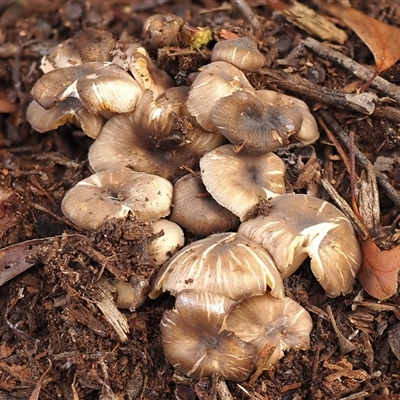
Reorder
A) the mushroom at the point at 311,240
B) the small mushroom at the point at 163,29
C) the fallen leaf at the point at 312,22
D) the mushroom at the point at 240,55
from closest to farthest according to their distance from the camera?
the mushroom at the point at 311,240
the mushroom at the point at 240,55
the small mushroom at the point at 163,29
the fallen leaf at the point at 312,22

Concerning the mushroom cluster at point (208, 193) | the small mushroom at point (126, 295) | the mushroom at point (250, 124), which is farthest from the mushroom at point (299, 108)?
the small mushroom at point (126, 295)

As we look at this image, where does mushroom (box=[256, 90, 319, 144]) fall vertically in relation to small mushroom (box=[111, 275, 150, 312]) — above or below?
above

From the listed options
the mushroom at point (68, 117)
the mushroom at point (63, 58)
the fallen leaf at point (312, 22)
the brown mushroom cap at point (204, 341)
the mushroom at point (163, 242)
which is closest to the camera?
the brown mushroom cap at point (204, 341)

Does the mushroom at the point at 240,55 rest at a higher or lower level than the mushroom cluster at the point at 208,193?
higher

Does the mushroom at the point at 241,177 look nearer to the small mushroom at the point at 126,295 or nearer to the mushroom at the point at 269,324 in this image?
the mushroom at the point at 269,324

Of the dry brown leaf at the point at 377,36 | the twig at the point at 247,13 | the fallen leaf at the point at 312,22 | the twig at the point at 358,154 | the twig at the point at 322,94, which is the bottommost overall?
the twig at the point at 358,154

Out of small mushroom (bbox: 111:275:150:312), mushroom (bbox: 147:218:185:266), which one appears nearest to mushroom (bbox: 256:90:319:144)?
mushroom (bbox: 147:218:185:266)

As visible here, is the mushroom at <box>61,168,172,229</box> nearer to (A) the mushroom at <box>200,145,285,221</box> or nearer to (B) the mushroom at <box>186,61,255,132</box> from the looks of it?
(A) the mushroom at <box>200,145,285,221</box>
